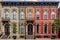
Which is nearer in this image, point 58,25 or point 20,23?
point 58,25

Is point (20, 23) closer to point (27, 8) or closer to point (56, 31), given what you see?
point (27, 8)

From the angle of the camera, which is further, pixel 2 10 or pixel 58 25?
pixel 2 10

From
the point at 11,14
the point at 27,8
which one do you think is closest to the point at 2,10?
the point at 11,14

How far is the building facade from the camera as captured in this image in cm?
4728

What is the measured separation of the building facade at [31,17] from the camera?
47281mm

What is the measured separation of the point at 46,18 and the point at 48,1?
11.9ft

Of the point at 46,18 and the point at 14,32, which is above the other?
the point at 46,18

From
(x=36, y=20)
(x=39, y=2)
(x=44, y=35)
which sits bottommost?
(x=44, y=35)

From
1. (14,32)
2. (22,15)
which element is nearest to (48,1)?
(22,15)

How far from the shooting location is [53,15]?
47688 millimetres

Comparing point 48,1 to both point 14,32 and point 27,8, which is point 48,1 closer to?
point 27,8

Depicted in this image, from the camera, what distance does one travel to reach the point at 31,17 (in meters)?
47.7

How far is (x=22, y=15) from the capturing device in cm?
4797

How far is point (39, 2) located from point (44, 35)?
275 inches
